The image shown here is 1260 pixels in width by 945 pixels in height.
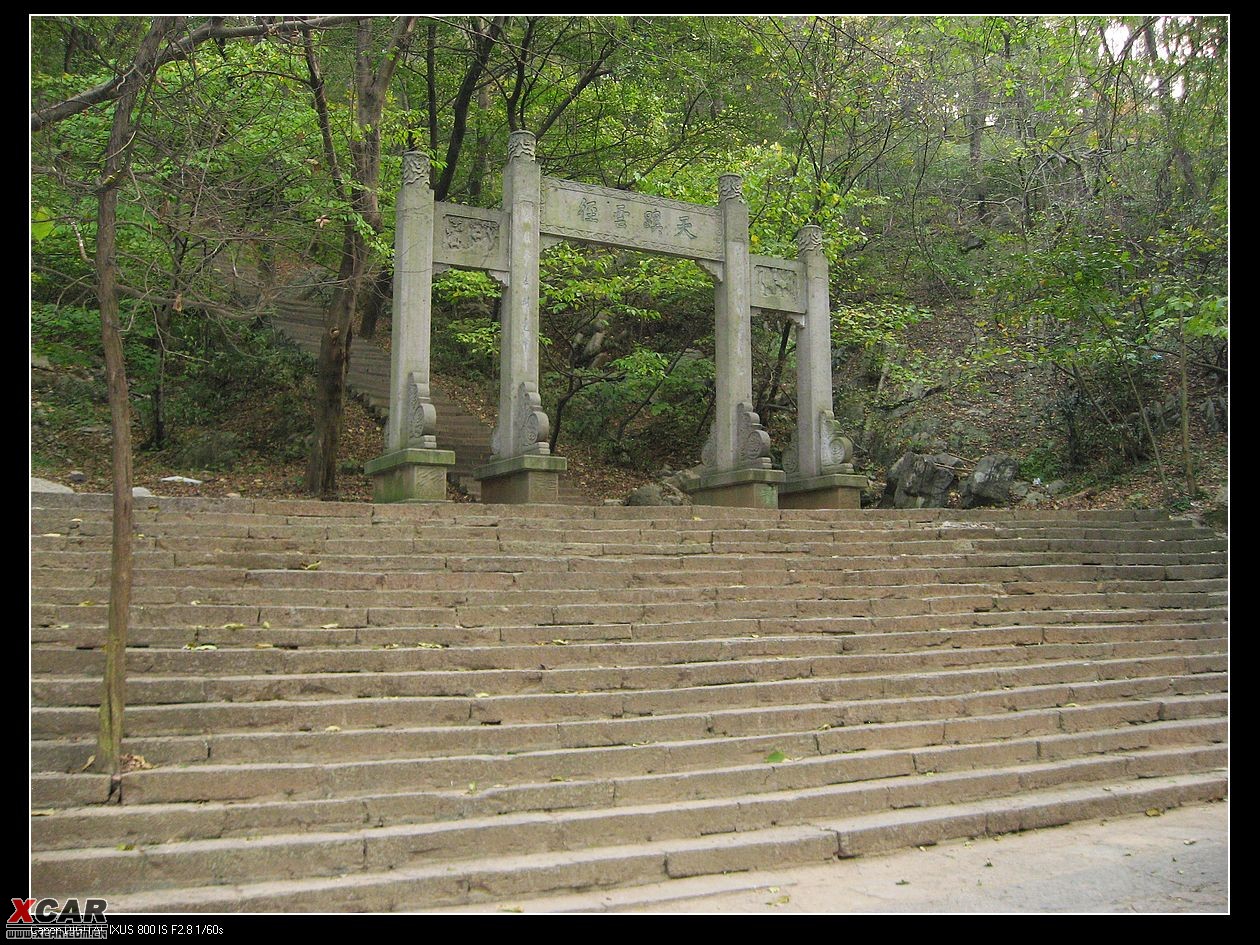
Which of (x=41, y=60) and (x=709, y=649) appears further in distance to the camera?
(x=41, y=60)

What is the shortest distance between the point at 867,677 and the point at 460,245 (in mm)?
7024

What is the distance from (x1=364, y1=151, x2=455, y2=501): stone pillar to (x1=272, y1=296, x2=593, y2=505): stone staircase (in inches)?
170

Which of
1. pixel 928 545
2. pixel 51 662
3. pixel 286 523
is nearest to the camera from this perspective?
pixel 51 662

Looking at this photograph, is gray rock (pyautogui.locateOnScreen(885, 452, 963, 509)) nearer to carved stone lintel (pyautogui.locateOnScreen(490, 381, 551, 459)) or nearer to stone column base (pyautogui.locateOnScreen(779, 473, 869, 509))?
stone column base (pyautogui.locateOnScreen(779, 473, 869, 509))

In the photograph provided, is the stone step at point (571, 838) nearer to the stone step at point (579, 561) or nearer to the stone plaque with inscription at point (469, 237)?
the stone step at point (579, 561)

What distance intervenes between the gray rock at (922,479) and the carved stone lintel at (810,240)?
5.63m

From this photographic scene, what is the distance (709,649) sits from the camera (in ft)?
24.2

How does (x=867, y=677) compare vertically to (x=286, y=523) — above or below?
below

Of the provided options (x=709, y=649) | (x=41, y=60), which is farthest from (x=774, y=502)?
(x=41, y=60)

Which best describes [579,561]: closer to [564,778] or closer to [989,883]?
[564,778]

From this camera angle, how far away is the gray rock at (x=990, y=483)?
17.3 meters

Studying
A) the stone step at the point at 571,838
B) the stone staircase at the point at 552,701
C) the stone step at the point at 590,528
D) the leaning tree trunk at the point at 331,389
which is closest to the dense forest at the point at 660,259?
the leaning tree trunk at the point at 331,389
